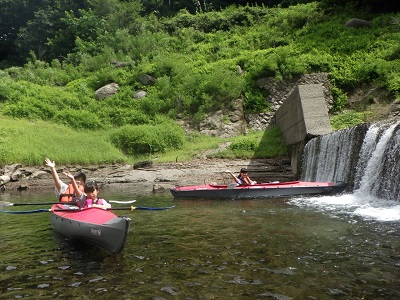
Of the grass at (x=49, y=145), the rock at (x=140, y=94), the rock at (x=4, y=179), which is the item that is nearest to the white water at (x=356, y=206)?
→ the grass at (x=49, y=145)

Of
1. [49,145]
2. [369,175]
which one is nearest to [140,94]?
[49,145]

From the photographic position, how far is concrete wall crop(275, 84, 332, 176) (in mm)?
14547

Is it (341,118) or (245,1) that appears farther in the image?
(245,1)

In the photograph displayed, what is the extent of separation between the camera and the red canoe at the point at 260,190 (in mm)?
11789

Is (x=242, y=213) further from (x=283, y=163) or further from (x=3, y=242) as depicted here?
(x=283, y=163)

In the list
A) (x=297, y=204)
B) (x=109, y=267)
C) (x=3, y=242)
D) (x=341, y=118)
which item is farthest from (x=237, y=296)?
(x=341, y=118)

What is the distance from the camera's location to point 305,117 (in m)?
14.6

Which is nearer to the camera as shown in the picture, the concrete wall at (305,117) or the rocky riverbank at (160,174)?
the concrete wall at (305,117)

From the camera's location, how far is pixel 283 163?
55.8ft

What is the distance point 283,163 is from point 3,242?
503 inches

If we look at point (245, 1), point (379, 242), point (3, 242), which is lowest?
point (3, 242)

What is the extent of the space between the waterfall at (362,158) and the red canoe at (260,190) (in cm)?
82

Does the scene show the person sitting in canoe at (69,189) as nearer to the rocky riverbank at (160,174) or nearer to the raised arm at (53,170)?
the raised arm at (53,170)

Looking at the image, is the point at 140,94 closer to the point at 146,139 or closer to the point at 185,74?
the point at 185,74
